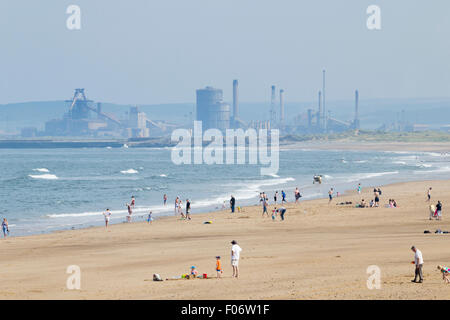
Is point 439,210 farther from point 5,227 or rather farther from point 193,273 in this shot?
point 5,227

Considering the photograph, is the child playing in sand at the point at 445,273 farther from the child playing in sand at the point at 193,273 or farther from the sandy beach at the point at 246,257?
the child playing in sand at the point at 193,273

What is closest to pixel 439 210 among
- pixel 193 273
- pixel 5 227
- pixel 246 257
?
pixel 246 257

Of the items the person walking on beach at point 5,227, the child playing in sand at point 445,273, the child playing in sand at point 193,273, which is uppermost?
the child playing in sand at point 445,273

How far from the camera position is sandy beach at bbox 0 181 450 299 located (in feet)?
55.8

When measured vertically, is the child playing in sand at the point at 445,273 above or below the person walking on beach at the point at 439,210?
above

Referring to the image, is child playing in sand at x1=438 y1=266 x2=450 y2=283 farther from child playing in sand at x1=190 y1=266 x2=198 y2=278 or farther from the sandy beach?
child playing in sand at x1=190 y1=266 x2=198 y2=278

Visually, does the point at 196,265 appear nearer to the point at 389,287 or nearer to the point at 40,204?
the point at 389,287

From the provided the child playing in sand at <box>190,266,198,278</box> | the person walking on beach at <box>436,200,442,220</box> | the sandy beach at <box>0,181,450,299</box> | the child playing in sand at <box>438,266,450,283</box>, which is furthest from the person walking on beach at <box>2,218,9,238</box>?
the child playing in sand at <box>438,266,450,283</box>

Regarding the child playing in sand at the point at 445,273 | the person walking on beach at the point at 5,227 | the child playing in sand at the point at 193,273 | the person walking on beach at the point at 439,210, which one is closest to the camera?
the child playing in sand at the point at 445,273

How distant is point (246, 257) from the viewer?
22.4 m

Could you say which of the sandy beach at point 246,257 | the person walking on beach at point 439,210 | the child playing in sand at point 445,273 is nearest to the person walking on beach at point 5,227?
the sandy beach at point 246,257

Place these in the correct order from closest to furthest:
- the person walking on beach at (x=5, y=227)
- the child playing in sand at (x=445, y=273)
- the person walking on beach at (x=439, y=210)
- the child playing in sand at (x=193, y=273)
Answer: the child playing in sand at (x=445, y=273) → the child playing in sand at (x=193, y=273) → the person walking on beach at (x=439, y=210) → the person walking on beach at (x=5, y=227)

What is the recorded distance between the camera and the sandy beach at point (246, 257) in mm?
17016
